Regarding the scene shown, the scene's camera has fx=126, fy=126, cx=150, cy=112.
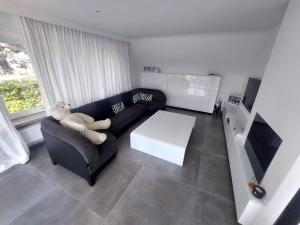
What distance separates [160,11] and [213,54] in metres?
2.35

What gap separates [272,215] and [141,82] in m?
4.73

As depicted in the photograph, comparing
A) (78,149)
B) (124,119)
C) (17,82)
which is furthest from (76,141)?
(17,82)

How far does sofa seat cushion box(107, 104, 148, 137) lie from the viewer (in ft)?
8.41

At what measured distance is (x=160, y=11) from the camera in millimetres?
1818

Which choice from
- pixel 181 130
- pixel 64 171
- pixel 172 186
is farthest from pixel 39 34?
pixel 172 186

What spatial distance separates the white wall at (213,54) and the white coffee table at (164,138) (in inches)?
77.0

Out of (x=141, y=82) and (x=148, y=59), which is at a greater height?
(x=148, y=59)

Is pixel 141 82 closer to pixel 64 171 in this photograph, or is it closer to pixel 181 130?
pixel 181 130

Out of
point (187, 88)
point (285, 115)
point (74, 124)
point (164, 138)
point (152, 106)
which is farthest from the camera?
point (187, 88)

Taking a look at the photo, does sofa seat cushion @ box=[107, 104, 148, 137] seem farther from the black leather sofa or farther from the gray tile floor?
the gray tile floor

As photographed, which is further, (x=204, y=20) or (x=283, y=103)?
(x=204, y=20)

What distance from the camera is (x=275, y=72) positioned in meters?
1.42

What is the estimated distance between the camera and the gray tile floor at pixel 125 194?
133 cm

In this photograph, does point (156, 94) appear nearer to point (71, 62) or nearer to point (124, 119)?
point (124, 119)
